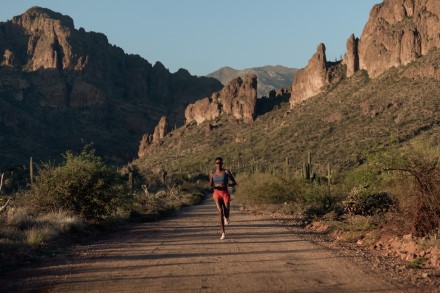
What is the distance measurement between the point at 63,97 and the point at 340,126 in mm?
104127

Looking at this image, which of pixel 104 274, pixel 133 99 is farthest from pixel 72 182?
pixel 133 99

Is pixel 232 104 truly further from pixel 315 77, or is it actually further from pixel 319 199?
pixel 319 199

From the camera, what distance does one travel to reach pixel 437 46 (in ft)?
247

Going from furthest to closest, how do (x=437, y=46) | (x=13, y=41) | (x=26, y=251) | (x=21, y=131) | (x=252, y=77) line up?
(x=13, y=41) < (x=252, y=77) < (x=21, y=131) < (x=437, y=46) < (x=26, y=251)

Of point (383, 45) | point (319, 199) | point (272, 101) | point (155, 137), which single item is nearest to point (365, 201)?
point (319, 199)

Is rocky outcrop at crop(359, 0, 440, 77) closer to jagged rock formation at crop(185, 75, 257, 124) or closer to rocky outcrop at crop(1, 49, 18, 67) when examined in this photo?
jagged rock formation at crop(185, 75, 257, 124)

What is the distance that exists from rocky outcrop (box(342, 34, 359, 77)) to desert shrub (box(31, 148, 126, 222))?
7776cm

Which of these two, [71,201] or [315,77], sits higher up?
[315,77]

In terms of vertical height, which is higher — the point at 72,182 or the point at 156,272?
the point at 72,182

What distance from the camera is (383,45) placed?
88188 mm

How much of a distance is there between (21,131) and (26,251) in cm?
11216

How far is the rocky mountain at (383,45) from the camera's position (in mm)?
80125

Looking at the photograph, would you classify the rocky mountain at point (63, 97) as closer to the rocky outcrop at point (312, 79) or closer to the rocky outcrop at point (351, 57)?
the rocky outcrop at point (312, 79)

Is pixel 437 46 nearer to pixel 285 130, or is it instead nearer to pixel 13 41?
pixel 285 130
